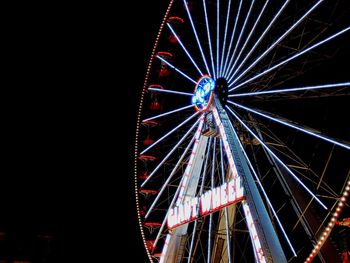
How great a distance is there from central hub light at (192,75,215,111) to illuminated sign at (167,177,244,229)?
3380 mm

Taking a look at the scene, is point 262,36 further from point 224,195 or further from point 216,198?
point 216,198

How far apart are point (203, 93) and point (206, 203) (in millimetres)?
4425

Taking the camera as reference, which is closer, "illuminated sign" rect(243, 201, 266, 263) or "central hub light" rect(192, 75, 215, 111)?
"illuminated sign" rect(243, 201, 266, 263)

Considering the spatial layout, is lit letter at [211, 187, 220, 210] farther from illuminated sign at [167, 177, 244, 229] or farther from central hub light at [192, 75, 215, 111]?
central hub light at [192, 75, 215, 111]

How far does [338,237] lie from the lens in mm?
21516

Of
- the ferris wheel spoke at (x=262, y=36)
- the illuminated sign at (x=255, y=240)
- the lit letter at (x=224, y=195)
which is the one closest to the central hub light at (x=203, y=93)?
the ferris wheel spoke at (x=262, y=36)

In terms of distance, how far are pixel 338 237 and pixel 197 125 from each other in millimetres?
8743

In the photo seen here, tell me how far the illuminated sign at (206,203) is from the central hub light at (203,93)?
3.38 metres

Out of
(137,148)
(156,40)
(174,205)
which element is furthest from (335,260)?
(156,40)

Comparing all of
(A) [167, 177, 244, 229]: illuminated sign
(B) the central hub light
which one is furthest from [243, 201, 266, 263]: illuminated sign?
(B) the central hub light

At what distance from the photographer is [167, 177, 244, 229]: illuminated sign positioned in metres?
13.6

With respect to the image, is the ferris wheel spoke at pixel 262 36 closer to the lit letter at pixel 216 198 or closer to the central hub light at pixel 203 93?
the central hub light at pixel 203 93

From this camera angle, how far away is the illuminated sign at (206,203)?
44.6 feet

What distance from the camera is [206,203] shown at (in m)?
15.1
